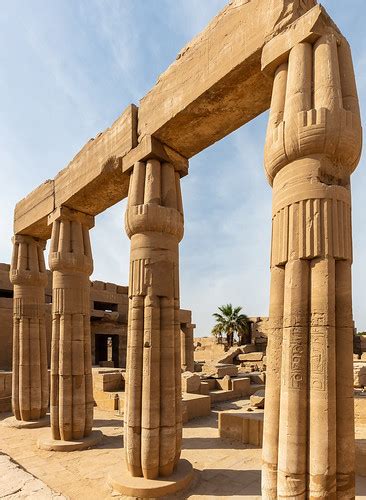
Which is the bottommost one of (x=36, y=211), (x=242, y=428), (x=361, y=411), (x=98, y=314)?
(x=242, y=428)

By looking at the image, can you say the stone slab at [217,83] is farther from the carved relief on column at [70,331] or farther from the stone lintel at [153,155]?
the carved relief on column at [70,331]

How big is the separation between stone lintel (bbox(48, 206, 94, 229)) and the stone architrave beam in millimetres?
459

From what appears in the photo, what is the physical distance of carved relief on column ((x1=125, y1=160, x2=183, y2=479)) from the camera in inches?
239

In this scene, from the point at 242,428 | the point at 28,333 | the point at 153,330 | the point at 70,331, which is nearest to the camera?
the point at 153,330

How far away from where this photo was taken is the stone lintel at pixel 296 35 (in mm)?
4293

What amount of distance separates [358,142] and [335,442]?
307 centimetres

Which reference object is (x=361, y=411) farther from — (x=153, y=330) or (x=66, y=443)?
(x=66, y=443)

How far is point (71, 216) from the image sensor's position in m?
9.38

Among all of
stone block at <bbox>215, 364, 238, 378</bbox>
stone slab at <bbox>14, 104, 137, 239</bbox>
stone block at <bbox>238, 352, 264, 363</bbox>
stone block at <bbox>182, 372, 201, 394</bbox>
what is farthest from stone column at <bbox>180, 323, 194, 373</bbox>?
stone slab at <bbox>14, 104, 137, 239</bbox>

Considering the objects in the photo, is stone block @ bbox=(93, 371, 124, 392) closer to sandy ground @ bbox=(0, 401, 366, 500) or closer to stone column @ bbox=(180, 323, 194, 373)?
sandy ground @ bbox=(0, 401, 366, 500)

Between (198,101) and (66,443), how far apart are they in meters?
7.46

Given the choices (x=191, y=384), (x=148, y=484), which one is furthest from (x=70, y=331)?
(x=191, y=384)

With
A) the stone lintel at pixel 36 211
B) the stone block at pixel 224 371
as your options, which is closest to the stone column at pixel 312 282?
the stone lintel at pixel 36 211

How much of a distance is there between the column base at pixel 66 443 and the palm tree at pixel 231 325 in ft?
85.1
